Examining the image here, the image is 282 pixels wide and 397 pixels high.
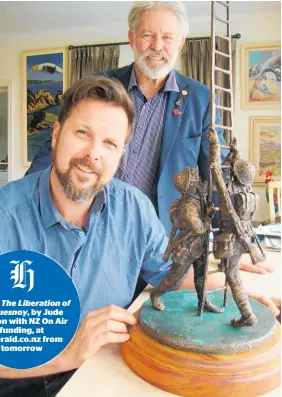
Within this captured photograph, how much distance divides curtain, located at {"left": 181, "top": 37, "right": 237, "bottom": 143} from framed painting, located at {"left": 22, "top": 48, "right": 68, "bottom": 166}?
27 centimetres

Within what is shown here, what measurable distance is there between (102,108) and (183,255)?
236 millimetres

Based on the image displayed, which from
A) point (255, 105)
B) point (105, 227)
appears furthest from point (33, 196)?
point (255, 105)

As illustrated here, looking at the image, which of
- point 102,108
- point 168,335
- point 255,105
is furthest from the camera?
point 255,105

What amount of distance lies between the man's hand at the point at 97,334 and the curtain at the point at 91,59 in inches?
16.5

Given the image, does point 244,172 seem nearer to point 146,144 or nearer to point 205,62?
A: point 146,144

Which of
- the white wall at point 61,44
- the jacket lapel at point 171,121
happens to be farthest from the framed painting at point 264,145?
the jacket lapel at point 171,121

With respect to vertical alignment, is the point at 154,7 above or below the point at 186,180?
above

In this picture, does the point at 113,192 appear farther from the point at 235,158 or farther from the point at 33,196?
the point at 235,158

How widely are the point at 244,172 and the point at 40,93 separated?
446 mm

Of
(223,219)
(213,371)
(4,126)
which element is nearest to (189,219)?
(223,219)

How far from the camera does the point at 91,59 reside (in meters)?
0.71

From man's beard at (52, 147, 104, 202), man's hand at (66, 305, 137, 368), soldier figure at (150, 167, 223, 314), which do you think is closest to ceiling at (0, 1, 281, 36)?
man's beard at (52, 147, 104, 202)

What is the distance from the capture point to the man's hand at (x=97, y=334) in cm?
42

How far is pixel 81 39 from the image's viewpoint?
0.67 meters
